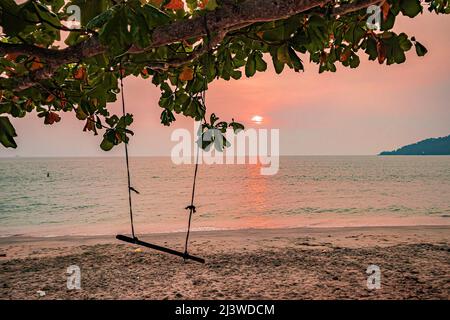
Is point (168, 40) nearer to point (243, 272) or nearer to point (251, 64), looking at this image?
point (251, 64)

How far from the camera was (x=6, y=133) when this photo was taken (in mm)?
2232

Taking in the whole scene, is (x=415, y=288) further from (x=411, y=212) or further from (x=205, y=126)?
(x=411, y=212)

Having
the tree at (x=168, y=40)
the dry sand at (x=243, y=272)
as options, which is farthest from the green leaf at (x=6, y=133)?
the dry sand at (x=243, y=272)

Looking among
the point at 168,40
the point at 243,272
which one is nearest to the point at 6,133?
the point at 168,40

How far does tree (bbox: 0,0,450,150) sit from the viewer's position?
164 cm

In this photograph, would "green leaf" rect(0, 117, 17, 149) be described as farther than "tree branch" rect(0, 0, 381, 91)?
Yes

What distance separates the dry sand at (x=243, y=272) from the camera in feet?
19.7

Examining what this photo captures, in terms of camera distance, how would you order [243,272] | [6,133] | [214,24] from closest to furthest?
1. [214,24]
2. [6,133]
3. [243,272]

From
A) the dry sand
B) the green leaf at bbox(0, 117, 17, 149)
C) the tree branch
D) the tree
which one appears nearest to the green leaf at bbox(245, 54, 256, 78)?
the tree

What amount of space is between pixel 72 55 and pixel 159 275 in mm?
5480

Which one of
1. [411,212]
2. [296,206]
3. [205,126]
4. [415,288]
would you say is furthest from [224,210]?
[205,126]

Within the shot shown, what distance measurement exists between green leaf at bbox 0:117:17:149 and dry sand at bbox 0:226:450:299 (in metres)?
4.38

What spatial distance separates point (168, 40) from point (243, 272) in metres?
5.81

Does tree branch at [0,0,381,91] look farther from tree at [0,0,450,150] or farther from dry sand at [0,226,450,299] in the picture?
dry sand at [0,226,450,299]
